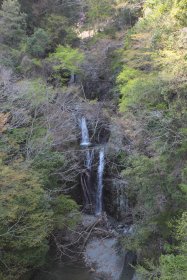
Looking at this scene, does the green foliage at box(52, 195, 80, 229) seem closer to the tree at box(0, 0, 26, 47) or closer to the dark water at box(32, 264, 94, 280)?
the dark water at box(32, 264, 94, 280)

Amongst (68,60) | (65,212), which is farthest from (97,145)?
(65,212)

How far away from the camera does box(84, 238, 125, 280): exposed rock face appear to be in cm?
1340

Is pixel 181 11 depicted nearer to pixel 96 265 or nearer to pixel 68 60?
pixel 68 60

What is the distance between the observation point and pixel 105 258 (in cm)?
1435

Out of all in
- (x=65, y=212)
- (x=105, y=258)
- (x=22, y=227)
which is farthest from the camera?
(x=105, y=258)

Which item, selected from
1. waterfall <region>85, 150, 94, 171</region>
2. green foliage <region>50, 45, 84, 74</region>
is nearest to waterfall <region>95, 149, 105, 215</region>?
waterfall <region>85, 150, 94, 171</region>

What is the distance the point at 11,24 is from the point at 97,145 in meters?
10.4

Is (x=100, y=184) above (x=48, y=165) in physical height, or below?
below

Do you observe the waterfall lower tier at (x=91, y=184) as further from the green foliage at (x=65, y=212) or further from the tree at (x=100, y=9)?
the tree at (x=100, y=9)

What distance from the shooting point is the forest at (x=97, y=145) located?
36.4ft

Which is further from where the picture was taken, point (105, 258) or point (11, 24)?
point (11, 24)

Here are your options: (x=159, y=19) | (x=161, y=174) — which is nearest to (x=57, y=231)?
(x=161, y=174)

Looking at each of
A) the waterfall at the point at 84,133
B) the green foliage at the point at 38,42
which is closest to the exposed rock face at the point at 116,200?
the waterfall at the point at 84,133

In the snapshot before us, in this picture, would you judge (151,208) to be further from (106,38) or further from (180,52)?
(106,38)
